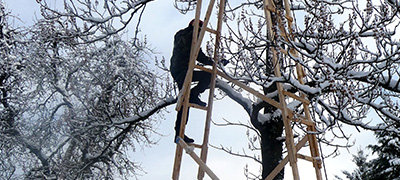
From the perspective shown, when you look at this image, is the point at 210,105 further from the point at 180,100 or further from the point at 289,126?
the point at 289,126

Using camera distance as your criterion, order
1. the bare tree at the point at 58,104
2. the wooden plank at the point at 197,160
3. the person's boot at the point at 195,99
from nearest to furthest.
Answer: the wooden plank at the point at 197,160
the person's boot at the point at 195,99
the bare tree at the point at 58,104

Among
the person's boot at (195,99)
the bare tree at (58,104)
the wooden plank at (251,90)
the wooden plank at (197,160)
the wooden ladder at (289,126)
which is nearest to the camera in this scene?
the wooden ladder at (289,126)

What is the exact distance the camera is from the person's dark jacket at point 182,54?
538 centimetres

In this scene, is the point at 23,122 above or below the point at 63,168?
above

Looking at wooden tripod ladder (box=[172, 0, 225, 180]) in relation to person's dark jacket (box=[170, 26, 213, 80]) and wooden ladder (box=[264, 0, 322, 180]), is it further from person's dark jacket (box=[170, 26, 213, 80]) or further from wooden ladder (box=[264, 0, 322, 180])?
wooden ladder (box=[264, 0, 322, 180])

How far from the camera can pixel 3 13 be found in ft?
33.5

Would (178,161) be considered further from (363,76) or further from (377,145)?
(377,145)

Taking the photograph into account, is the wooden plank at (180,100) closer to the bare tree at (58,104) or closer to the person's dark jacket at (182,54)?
the person's dark jacket at (182,54)

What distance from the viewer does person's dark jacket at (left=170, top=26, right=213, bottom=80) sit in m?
5.38

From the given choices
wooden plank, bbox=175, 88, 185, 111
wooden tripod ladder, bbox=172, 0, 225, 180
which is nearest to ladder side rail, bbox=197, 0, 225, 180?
wooden tripod ladder, bbox=172, 0, 225, 180

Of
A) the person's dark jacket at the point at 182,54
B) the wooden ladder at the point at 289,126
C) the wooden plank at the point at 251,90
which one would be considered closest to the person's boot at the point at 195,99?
the person's dark jacket at the point at 182,54

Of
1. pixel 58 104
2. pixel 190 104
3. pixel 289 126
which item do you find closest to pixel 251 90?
pixel 289 126

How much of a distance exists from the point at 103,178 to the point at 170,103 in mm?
4662

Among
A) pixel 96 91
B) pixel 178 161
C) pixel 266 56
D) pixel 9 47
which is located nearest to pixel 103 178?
pixel 96 91
